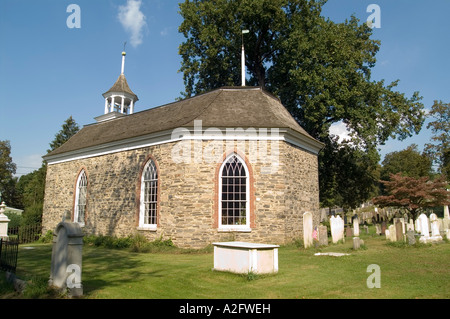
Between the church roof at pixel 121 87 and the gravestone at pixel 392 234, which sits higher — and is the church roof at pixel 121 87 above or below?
above

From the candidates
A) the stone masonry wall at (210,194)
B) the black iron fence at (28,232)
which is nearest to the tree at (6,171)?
the black iron fence at (28,232)

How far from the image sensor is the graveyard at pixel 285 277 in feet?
23.4

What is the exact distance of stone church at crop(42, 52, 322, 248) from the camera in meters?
15.9

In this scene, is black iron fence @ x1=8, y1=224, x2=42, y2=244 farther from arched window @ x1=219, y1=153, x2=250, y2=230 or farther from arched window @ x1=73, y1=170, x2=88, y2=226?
arched window @ x1=219, y1=153, x2=250, y2=230

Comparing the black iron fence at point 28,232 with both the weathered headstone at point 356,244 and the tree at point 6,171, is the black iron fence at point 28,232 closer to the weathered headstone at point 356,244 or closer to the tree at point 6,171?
the weathered headstone at point 356,244

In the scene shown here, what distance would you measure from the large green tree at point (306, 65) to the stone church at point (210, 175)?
516 centimetres

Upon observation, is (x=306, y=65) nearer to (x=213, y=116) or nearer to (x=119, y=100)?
(x=213, y=116)

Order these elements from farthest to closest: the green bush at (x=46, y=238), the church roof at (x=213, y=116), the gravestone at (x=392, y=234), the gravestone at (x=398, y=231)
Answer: the green bush at (x=46, y=238)
the church roof at (x=213, y=116)
the gravestone at (x=392, y=234)
the gravestone at (x=398, y=231)

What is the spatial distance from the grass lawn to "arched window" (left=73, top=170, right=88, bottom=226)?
9312mm
